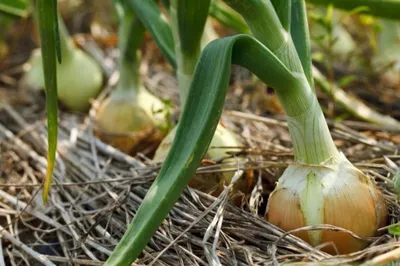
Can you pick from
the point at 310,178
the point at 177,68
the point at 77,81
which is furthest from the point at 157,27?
the point at 77,81

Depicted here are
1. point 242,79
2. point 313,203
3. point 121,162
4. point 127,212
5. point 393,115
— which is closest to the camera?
point 313,203

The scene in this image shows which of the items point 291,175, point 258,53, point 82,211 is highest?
point 258,53

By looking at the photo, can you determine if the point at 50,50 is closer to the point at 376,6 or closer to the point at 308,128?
the point at 308,128

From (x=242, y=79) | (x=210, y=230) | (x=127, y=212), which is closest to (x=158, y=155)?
(x=127, y=212)

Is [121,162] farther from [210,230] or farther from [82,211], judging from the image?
[210,230]

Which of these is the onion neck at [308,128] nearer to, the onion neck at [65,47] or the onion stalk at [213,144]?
the onion stalk at [213,144]
